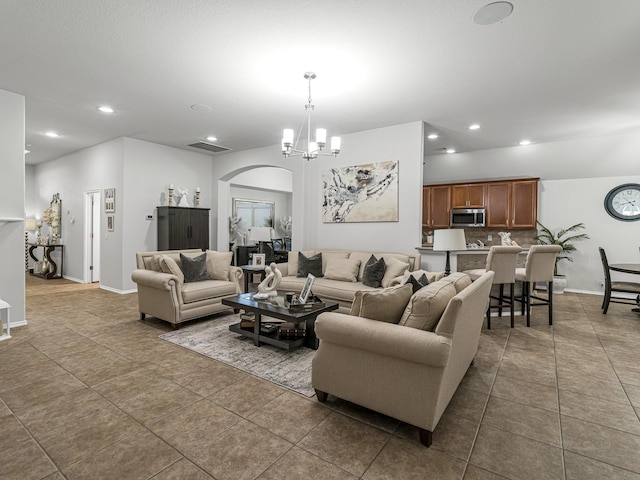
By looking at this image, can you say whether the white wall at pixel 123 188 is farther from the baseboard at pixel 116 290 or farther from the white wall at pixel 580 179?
the white wall at pixel 580 179

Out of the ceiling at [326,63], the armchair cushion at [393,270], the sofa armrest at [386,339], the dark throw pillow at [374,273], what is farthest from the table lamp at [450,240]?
the sofa armrest at [386,339]

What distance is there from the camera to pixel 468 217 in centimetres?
732

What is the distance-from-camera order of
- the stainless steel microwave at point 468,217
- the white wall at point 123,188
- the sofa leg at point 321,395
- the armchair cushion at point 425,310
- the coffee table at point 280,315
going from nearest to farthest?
1. the armchair cushion at point 425,310
2. the sofa leg at point 321,395
3. the coffee table at point 280,315
4. the white wall at point 123,188
5. the stainless steel microwave at point 468,217

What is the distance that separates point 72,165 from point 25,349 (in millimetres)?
5563

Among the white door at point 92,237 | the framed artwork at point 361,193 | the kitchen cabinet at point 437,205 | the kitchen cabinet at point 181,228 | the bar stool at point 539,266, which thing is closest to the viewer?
the bar stool at point 539,266

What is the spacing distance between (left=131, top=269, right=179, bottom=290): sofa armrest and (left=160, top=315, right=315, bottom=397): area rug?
549mm

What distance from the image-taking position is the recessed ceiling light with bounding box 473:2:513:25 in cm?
240

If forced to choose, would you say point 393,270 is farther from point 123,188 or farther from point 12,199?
point 123,188

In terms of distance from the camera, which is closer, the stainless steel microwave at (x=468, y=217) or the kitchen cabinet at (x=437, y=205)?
the stainless steel microwave at (x=468, y=217)

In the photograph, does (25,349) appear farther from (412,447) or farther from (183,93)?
(412,447)

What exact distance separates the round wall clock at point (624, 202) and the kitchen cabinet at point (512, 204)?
1.23m

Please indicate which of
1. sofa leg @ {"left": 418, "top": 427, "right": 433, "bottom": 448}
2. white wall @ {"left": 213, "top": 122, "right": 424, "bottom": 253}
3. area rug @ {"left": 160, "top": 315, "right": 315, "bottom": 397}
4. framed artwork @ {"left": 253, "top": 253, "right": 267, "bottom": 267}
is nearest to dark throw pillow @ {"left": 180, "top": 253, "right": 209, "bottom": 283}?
area rug @ {"left": 160, "top": 315, "right": 315, "bottom": 397}

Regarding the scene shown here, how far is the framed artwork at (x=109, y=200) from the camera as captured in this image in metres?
6.24

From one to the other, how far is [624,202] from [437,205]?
11.0 feet
